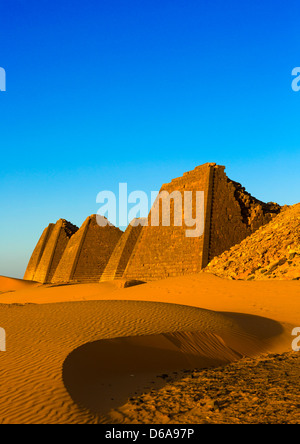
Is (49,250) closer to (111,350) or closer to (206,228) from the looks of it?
(206,228)

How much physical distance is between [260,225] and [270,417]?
65.7ft

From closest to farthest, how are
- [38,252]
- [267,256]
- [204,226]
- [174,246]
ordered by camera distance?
[267,256] → [204,226] → [174,246] → [38,252]

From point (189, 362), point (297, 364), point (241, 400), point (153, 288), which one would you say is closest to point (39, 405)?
point (241, 400)

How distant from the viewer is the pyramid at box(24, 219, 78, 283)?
4244 cm

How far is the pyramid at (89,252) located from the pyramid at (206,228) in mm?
11837

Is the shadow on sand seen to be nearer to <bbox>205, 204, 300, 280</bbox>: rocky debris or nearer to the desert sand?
the desert sand

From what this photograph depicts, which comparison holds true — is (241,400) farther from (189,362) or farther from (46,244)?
(46,244)

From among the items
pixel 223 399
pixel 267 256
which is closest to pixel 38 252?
pixel 267 256

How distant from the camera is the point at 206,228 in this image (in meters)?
21.3

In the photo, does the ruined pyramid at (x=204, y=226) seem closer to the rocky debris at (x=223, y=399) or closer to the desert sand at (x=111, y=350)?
the desert sand at (x=111, y=350)

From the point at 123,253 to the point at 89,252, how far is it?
5.64m

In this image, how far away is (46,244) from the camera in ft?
154

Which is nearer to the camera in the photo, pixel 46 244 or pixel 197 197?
pixel 197 197

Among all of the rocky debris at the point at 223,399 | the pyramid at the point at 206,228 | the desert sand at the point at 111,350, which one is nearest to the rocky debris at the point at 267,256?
the pyramid at the point at 206,228
